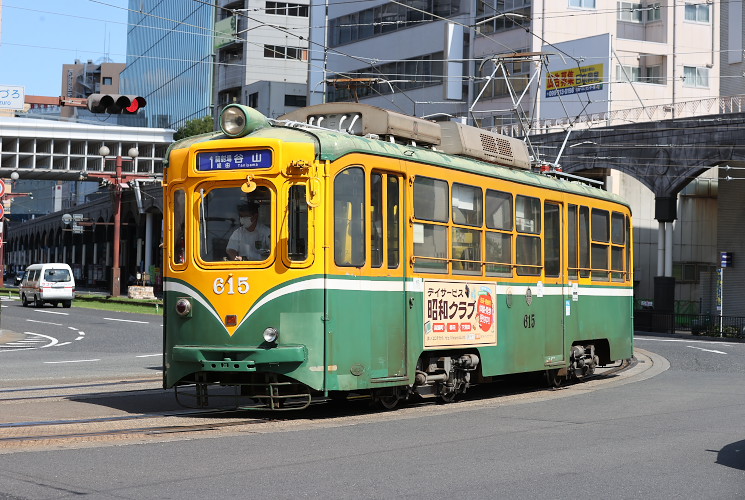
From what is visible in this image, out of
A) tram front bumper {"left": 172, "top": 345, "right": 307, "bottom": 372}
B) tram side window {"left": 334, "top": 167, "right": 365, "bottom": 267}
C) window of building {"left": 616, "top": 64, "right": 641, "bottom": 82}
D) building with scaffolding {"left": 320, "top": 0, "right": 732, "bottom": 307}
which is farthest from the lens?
window of building {"left": 616, "top": 64, "right": 641, "bottom": 82}

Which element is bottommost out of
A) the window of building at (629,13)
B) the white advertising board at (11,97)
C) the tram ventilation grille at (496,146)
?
the tram ventilation grille at (496,146)

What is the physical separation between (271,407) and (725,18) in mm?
57646

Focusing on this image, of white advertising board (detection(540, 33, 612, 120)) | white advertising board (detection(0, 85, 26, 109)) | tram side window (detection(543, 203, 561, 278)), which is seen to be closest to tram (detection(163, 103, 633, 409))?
tram side window (detection(543, 203, 561, 278))

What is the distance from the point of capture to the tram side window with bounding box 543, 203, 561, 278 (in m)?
16.6

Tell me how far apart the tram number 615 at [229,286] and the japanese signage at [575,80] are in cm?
4485

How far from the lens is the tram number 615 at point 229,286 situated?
12219 millimetres

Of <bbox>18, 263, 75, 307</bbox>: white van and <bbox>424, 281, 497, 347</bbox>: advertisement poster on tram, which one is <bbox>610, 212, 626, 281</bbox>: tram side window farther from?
<bbox>18, 263, 75, 307</bbox>: white van

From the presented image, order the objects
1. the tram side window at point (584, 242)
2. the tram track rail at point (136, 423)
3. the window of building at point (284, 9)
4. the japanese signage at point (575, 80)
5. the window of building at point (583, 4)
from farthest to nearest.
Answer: the window of building at point (284, 9) → the window of building at point (583, 4) → the japanese signage at point (575, 80) → the tram side window at point (584, 242) → the tram track rail at point (136, 423)

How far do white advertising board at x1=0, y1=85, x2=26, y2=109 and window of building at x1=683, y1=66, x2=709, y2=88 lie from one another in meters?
34.5

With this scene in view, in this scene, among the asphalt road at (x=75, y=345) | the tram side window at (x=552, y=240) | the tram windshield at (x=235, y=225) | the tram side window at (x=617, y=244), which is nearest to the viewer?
the tram windshield at (x=235, y=225)

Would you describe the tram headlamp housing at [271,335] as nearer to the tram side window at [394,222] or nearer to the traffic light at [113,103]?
the tram side window at [394,222]

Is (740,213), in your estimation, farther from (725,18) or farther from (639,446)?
(639,446)

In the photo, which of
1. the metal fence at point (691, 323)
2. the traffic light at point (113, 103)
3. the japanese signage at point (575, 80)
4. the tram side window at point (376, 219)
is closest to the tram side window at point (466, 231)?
the tram side window at point (376, 219)

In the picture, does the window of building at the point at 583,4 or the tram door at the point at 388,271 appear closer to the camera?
the tram door at the point at 388,271
